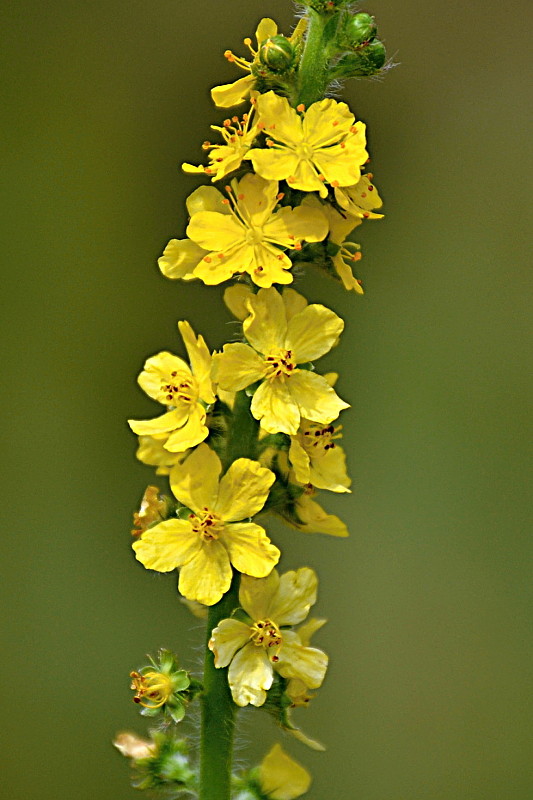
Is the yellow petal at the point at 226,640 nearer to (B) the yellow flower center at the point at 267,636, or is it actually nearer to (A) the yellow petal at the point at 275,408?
(B) the yellow flower center at the point at 267,636

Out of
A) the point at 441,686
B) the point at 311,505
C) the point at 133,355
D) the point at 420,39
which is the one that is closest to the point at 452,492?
the point at 441,686

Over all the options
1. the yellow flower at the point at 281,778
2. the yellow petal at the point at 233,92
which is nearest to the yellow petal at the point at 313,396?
the yellow petal at the point at 233,92

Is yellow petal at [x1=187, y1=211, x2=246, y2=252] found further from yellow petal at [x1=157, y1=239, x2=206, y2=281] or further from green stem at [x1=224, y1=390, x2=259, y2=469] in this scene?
green stem at [x1=224, y1=390, x2=259, y2=469]

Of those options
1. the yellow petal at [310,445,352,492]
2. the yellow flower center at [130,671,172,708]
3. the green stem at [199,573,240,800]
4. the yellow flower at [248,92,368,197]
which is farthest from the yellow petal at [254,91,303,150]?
the yellow flower center at [130,671,172,708]

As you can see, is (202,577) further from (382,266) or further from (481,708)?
(382,266)

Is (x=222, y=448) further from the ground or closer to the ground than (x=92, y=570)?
further from the ground

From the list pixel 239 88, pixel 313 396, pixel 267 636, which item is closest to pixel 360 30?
pixel 239 88
